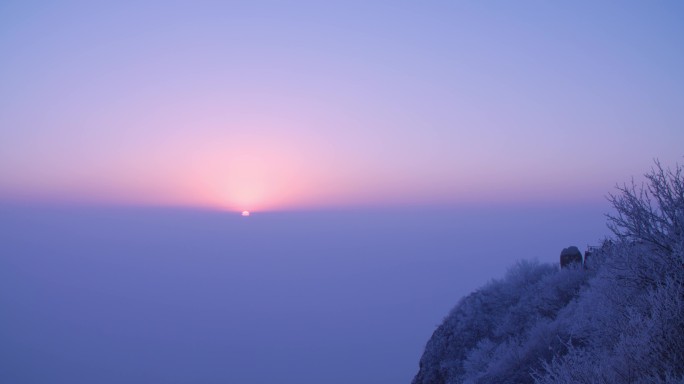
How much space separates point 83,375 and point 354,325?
219 feet

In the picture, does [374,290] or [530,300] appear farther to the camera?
[374,290]

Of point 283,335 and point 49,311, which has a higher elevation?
point 49,311

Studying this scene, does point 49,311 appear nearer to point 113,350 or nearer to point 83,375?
point 113,350

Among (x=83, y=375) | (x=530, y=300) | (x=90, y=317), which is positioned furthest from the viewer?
(x=90, y=317)

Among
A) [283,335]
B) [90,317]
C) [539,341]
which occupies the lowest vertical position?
[539,341]

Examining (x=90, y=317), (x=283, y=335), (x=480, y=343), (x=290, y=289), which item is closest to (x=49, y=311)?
Answer: (x=90, y=317)

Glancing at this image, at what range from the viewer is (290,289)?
194m

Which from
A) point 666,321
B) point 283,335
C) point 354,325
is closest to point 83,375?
point 283,335

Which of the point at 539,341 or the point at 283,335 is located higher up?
the point at 283,335

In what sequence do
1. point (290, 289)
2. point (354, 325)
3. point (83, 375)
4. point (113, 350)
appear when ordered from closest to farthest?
1. point (83, 375)
2. point (113, 350)
3. point (354, 325)
4. point (290, 289)

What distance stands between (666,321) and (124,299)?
215 meters

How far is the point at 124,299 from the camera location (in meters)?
196

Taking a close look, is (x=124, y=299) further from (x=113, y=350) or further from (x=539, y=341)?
(x=539, y=341)

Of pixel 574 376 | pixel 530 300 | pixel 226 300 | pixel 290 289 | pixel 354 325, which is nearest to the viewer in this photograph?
pixel 574 376
